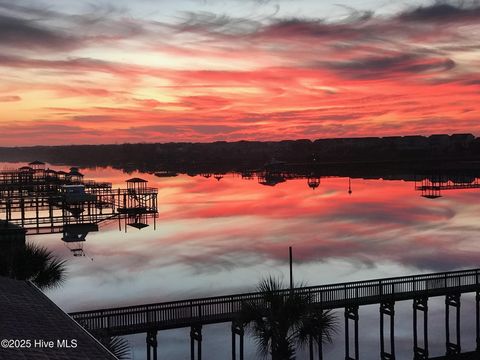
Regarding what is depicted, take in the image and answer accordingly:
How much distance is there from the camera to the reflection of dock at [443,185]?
9688cm

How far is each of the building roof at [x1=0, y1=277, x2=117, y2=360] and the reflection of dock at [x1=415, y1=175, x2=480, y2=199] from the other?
81.2 m

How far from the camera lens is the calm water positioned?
107ft

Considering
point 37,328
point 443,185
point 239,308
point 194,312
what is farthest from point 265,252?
point 443,185

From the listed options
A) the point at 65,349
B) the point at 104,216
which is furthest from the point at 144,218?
the point at 65,349

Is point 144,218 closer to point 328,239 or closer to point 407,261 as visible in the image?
point 328,239

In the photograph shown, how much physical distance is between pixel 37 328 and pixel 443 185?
103742 mm

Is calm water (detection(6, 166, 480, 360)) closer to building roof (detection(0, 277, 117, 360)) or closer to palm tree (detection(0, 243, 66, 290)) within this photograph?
palm tree (detection(0, 243, 66, 290))

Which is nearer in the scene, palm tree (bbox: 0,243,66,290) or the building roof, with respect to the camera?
the building roof

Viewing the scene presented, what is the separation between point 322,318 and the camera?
55.8 feet

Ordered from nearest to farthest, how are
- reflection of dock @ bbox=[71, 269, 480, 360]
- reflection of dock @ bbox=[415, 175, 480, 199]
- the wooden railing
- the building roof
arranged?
the building roof
the wooden railing
reflection of dock @ bbox=[71, 269, 480, 360]
reflection of dock @ bbox=[415, 175, 480, 199]

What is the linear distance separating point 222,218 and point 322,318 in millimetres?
54513

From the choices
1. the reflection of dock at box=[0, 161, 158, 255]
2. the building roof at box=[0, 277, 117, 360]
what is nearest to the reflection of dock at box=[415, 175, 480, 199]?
the reflection of dock at box=[0, 161, 158, 255]

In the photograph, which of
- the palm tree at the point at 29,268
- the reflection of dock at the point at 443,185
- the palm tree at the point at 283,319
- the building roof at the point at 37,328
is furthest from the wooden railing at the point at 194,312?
the reflection of dock at the point at 443,185

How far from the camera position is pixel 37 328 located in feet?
41.8
